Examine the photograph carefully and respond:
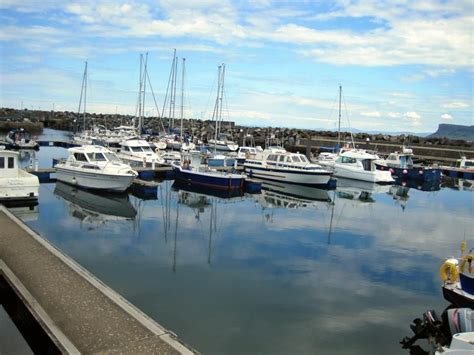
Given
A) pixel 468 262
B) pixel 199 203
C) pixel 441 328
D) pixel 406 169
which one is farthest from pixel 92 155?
pixel 406 169

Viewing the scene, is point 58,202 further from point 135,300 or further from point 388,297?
point 388,297

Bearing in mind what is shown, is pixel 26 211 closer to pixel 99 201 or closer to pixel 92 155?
pixel 99 201

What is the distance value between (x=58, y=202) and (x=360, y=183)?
78.5ft

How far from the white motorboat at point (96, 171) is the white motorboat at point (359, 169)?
19797mm

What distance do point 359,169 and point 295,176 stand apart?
779 centimetres

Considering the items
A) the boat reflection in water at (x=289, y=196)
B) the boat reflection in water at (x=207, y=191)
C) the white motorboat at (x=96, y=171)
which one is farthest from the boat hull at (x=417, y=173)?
the white motorboat at (x=96, y=171)

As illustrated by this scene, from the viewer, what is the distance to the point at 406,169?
43844 mm

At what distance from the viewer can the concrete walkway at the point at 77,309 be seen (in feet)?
23.4

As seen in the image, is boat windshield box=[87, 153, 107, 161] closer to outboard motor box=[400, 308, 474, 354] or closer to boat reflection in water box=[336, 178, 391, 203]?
boat reflection in water box=[336, 178, 391, 203]

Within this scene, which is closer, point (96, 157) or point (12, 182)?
point (12, 182)

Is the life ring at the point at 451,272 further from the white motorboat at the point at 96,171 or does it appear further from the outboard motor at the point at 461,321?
the white motorboat at the point at 96,171

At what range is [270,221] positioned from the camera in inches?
847

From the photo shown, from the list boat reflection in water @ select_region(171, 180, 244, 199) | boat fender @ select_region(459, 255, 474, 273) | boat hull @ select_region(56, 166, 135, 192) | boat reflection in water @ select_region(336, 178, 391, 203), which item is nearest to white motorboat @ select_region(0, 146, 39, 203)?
boat hull @ select_region(56, 166, 135, 192)

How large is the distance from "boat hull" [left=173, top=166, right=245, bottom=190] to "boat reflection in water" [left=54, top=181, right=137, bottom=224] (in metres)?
5.88
